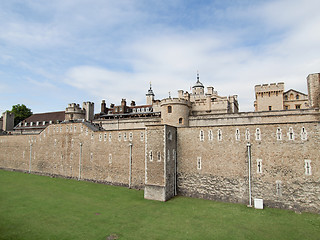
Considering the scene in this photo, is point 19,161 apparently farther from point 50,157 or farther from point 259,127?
point 259,127

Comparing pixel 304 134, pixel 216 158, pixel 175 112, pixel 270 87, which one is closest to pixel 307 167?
pixel 304 134

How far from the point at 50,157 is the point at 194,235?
31315 mm

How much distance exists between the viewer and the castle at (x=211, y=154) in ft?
64.4

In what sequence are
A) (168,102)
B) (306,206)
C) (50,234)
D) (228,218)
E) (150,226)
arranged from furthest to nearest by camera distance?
(168,102)
(306,206)
(228,218)
(150,226)
(50,234)

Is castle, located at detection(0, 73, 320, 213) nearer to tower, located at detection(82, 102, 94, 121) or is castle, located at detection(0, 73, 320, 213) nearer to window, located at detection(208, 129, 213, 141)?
window, located at detection(208, 129, 213, 141)

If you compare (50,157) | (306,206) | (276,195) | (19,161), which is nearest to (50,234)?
(276,195)

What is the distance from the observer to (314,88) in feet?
88.3

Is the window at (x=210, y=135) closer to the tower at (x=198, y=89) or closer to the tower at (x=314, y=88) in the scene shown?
the tower at (x=314, y=88)

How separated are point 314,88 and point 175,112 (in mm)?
17575

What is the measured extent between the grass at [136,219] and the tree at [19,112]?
56844 millimetres

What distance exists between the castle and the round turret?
138 mm

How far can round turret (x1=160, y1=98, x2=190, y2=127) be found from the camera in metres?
29.8

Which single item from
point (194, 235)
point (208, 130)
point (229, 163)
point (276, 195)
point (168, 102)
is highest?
point (168, 102)

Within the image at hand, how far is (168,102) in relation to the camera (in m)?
30.1
